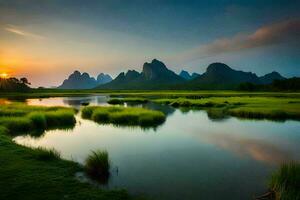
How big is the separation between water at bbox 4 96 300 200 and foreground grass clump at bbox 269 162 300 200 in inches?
36.6

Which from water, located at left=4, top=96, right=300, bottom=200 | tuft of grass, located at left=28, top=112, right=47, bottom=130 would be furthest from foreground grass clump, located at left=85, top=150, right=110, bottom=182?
tuft of grass, located at left=28, top=112, right=47, bottom=130

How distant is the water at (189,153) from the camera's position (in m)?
14.3

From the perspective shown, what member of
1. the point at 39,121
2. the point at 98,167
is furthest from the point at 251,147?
the point at 39,121

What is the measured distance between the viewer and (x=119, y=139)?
90.7 feet

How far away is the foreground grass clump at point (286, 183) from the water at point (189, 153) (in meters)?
0.93

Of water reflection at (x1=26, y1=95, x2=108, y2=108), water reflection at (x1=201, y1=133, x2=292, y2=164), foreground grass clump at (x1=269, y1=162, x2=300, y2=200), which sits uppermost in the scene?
foreground grass clump at (x1=269, y1=162, x2=300, y2=200)

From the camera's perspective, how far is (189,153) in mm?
21969

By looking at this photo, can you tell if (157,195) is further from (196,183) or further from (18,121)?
(18,121)

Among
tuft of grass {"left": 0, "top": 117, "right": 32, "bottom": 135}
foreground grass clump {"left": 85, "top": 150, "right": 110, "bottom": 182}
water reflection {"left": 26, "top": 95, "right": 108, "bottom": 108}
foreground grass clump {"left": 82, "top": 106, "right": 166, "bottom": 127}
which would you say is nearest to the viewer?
foreground grass clump {"left": 85, "top": 150, "right": 110, "bottom": 182}

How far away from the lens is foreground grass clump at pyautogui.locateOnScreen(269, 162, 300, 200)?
38.5 ft

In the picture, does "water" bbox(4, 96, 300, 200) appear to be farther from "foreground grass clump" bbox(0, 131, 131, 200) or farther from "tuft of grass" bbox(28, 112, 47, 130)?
"tuft of grass" bbox(28, 112, 47, 130)

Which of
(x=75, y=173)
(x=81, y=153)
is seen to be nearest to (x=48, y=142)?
(x=81, y=153)

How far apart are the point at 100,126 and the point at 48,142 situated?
10.2 metres

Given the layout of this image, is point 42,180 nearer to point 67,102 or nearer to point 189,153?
point 189,153
